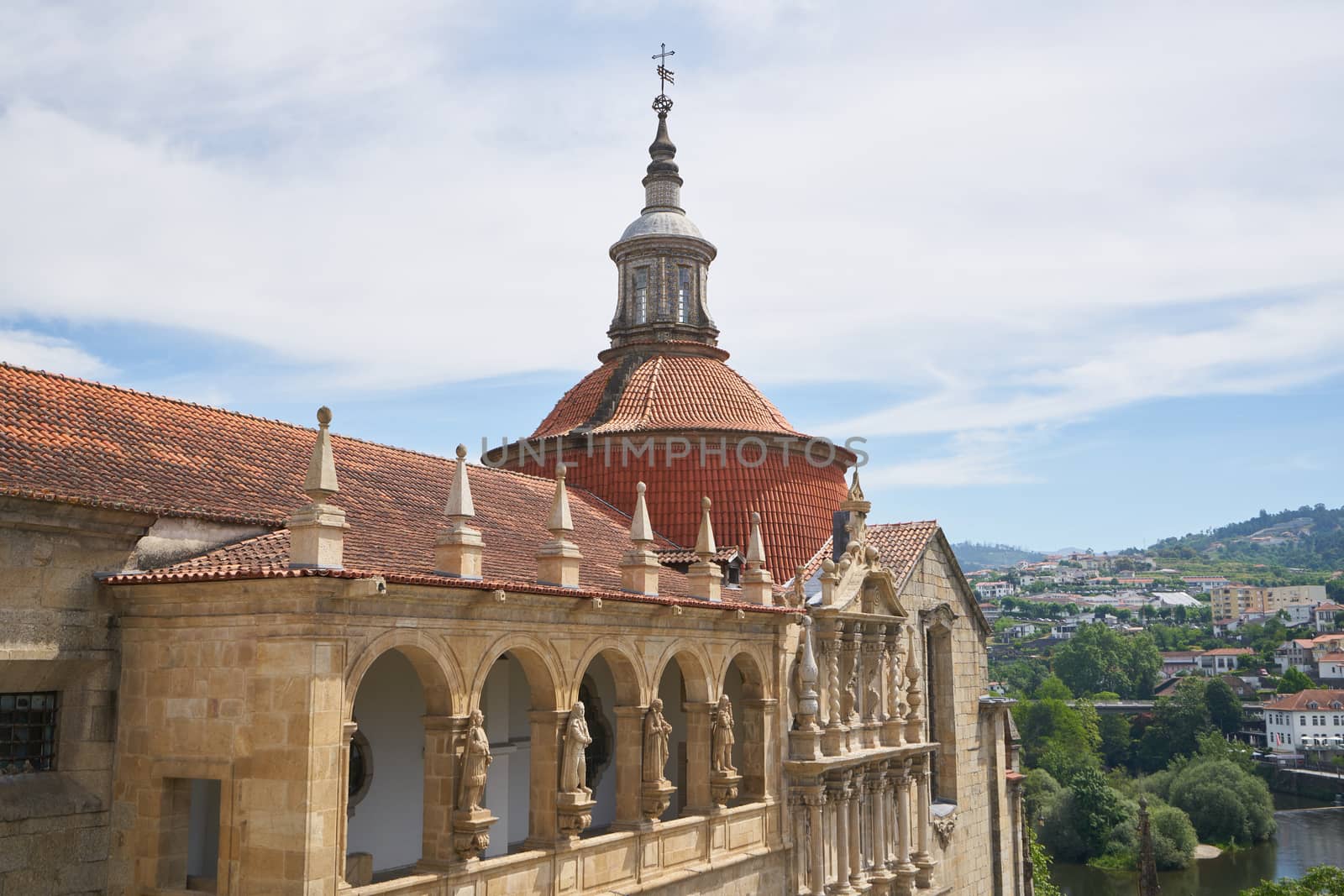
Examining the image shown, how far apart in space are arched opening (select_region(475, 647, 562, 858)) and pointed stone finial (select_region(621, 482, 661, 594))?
6.94 feet

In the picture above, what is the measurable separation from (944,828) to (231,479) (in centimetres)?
1961

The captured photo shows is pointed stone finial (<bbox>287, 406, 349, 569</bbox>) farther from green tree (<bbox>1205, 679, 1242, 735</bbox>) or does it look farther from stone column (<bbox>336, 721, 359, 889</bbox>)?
green tree (<bbox>1205, 679, 1242, 735</bbox>)

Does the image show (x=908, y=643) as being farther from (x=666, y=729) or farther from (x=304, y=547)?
(x=304, y=547)

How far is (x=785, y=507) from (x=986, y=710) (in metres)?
9.58

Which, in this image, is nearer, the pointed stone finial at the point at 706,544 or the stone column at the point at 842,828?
the pointed stone finial at the point at 706,544

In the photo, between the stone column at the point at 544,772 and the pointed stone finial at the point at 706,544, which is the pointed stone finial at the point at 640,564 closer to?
the pointed stone finial at the point at 706,544

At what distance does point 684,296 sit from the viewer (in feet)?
99.7

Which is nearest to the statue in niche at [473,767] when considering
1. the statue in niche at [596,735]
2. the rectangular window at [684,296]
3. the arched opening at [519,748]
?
the arched opening at [519,748]

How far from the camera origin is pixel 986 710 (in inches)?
1243

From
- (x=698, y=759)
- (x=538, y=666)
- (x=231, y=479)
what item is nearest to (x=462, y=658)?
(x=538, y=666)

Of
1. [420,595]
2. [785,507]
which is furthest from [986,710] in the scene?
[420,595]

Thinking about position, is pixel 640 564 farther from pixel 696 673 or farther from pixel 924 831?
pixel 924 831

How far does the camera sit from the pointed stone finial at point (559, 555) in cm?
1603

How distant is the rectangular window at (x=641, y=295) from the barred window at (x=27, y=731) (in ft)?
63.6
